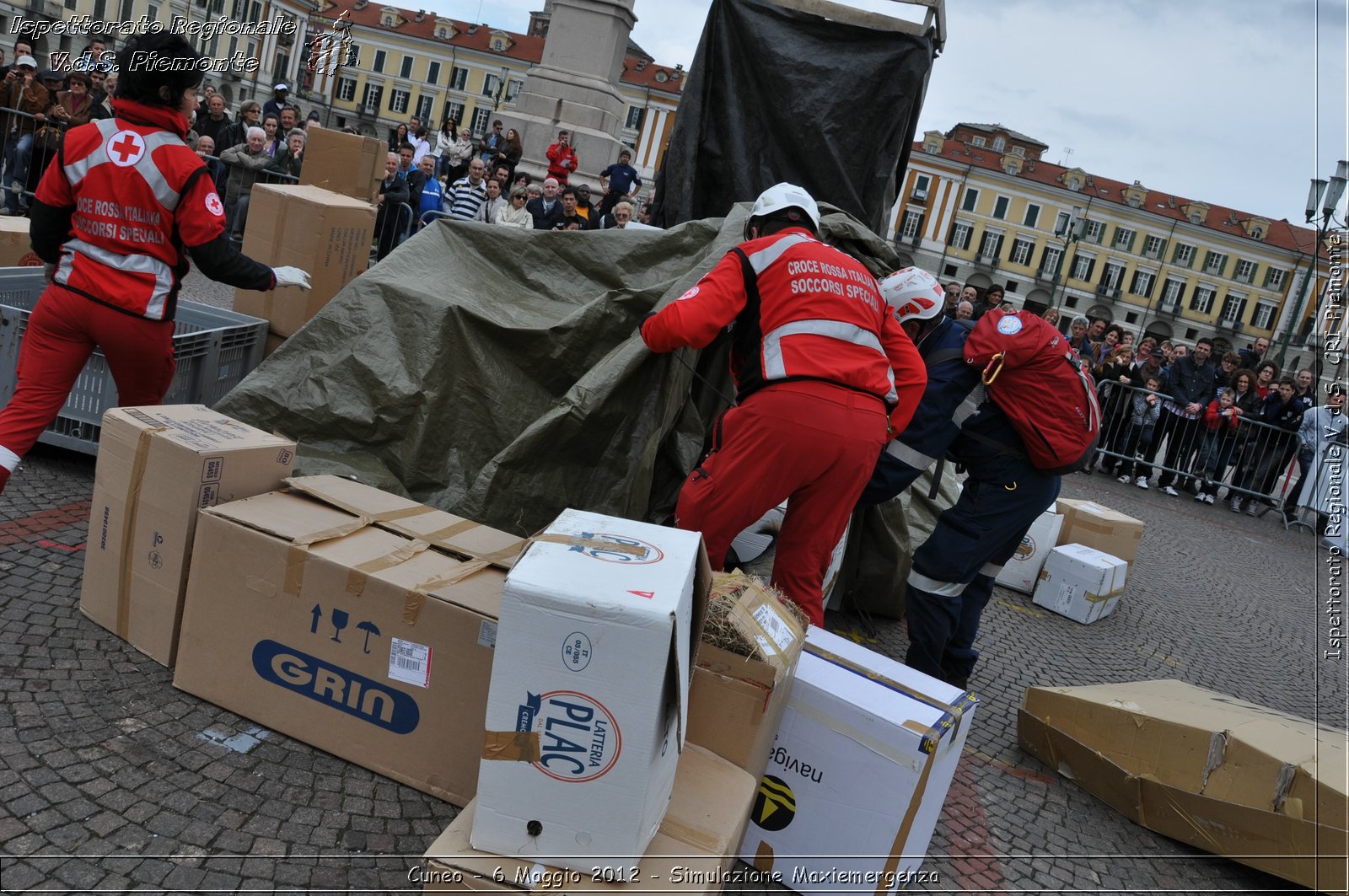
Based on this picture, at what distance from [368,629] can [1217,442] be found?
531 inches

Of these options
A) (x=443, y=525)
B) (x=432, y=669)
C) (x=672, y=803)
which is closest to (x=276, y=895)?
(x=432, y=669)

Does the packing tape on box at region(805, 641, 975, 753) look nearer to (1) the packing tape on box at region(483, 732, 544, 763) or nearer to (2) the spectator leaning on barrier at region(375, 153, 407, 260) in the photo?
(1) the packing tape on box at region(483, 732, 544, 763)

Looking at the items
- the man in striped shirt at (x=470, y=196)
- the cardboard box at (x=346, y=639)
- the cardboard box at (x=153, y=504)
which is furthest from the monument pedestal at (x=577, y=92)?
the cardboard box at (x=346, y=639)

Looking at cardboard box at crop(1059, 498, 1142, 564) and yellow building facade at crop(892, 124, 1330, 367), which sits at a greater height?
yellow building facade at crop(892, 124, 1330, 367)

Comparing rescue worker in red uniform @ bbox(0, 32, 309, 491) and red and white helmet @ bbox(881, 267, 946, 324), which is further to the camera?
red and white helmet @ bbox(881, 267, 946, 324)

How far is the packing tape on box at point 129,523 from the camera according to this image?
3.30 metres

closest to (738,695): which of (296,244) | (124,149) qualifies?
(124,149)

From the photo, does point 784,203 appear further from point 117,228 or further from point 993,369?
point 117,228

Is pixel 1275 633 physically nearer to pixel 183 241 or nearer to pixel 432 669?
pixel 432 669

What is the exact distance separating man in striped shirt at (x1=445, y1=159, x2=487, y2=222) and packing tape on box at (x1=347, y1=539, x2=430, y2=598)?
27.3 feet

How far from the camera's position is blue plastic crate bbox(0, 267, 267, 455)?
182 inches

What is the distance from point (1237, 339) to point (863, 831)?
89.5m

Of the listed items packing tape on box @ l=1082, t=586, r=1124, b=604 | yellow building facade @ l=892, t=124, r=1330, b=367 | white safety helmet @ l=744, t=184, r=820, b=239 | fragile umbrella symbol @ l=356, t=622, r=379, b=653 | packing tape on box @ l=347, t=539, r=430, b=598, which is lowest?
packing tape on box @ l=1082, t=586, r=1124, b=604

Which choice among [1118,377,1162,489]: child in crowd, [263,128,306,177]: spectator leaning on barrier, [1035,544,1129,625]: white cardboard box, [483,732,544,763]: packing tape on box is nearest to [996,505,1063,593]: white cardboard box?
[1035,544,1129,625]: white cardboard box
